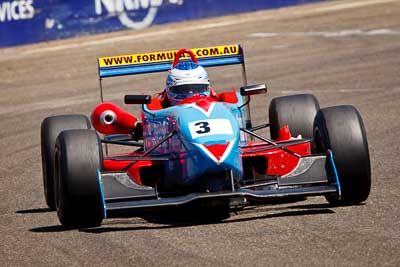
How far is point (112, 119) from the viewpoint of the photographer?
1171 cm

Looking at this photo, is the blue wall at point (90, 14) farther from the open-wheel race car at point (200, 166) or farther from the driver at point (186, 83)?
the open-wheel race car at point (200, 166)

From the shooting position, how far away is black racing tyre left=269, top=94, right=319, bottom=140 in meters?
11.2

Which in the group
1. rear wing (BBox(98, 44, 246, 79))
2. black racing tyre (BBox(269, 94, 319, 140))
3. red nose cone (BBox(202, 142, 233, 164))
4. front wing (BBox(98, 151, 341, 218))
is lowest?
front wing (BBox(98, 151, 341, 218))

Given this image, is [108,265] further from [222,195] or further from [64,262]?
[222,195]

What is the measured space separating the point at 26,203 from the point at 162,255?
133 inches

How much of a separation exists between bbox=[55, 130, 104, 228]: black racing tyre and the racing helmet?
1364 mm

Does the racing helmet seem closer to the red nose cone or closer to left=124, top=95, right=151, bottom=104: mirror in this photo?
left=124, top=95, right=151, bottom=104: mirror

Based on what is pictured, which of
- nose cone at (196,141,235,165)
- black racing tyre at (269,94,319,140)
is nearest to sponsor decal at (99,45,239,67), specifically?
black racing tyre at (269,94,319,140)

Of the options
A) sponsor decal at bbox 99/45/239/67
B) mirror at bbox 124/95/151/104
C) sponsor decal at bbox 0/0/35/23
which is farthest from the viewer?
sponsor decal at bbox 0/0/35/23

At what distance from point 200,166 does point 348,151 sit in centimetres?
129

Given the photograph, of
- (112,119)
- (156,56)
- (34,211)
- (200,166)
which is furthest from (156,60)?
(200,166)

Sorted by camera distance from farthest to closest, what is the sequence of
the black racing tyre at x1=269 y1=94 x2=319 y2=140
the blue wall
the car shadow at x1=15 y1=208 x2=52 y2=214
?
1. the blue wall
2. the black racing tyre at x1=269 y1=94 x2=319 y2=140
3. the car shadow at x1=15 y1=208 x2=52 y2=214

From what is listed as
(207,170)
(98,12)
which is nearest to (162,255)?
(207,170)

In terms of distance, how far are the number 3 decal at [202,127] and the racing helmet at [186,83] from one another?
4.03 ft
